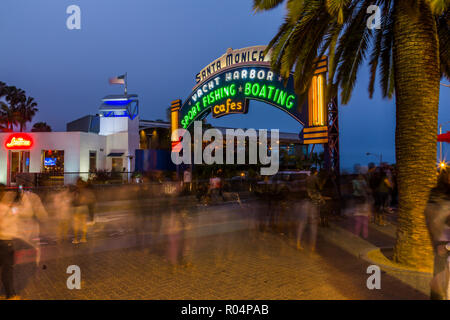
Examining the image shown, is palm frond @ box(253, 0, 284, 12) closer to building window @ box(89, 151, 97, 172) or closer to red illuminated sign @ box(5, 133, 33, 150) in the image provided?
building window @ box(89, 151, 97, 172)

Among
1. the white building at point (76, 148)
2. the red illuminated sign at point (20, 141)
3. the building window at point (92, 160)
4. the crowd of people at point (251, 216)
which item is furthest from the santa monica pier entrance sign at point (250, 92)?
the red illuminated sign at point (20, 141)

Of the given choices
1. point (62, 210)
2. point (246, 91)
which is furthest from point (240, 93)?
point (62, 210)

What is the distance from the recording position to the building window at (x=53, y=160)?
2881 cm

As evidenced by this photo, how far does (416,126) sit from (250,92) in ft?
33.6

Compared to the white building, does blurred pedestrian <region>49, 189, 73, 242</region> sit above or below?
below

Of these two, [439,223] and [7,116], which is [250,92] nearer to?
[439,223]

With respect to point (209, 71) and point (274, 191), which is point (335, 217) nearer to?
point (274, 191)

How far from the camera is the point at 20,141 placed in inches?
1100

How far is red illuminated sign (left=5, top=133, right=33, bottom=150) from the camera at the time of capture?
91.6 feet

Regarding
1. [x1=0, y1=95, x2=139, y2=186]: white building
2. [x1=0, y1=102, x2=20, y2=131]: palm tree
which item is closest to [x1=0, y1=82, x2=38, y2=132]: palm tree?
[x1=0, y1=102, x2=20, y2=131]: palm tree
